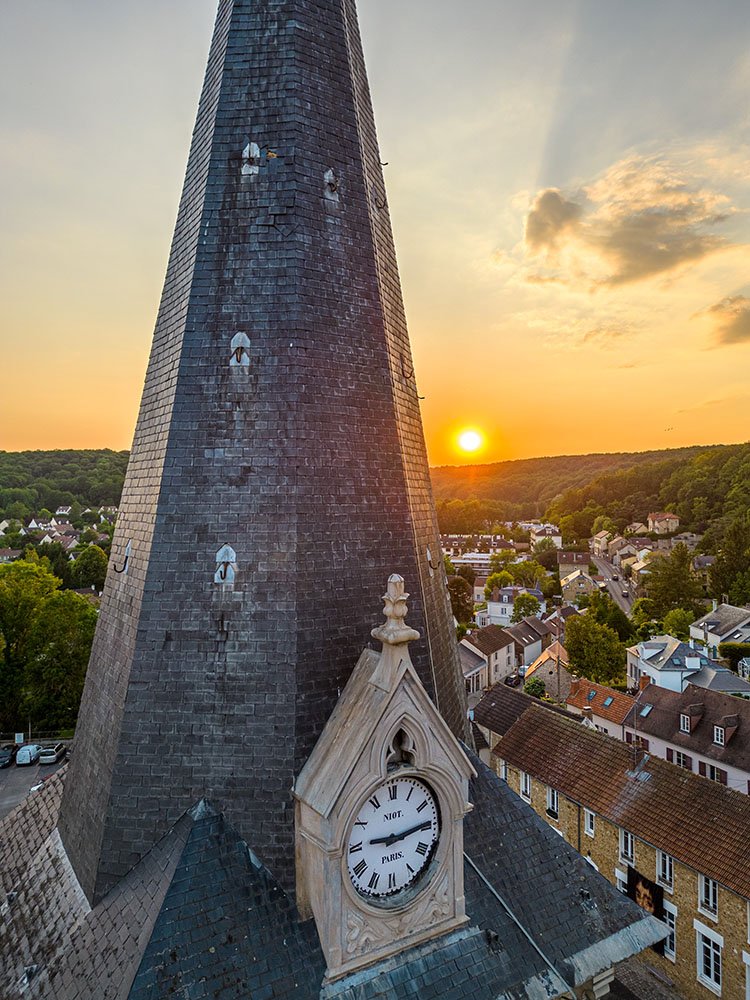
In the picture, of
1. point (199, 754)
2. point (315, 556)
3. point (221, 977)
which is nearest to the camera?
point (221, 977)

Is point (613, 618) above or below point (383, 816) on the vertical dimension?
above

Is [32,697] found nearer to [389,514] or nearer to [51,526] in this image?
[389,514]

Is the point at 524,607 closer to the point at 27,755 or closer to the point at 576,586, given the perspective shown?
the point at 576,586

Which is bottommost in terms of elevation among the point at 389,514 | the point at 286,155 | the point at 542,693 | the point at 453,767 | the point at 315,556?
the point at 542,693

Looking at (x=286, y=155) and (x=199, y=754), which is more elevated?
(x=286, y=155)

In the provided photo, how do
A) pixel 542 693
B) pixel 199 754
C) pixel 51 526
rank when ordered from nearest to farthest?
pixel 199 754 < pixel 542 693 < pixel 51 526

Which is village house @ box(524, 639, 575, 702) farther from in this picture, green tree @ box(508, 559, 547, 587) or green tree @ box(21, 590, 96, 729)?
green tree @ box(508, 559, 547, 587)

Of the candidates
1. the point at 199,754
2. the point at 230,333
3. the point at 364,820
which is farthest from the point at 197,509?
the point at 364,820

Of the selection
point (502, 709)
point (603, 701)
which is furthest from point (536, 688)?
point (502, 709)
